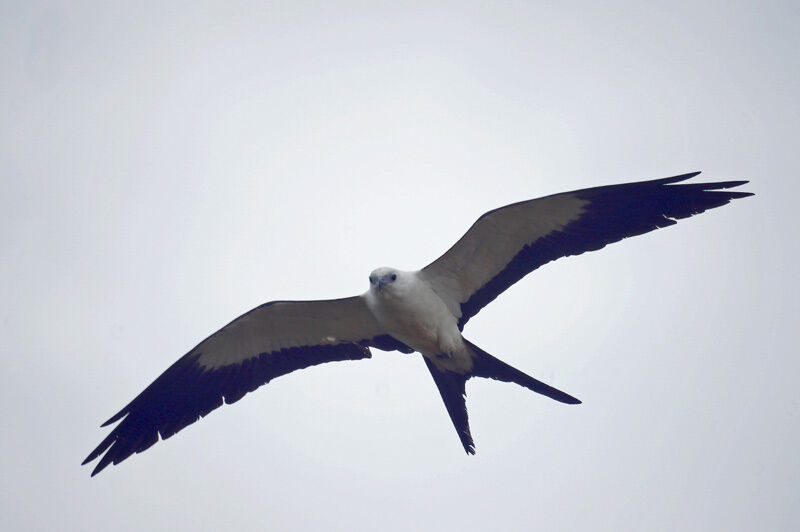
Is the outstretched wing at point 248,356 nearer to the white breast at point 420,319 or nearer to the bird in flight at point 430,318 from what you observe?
the bird in flight at point 430,318

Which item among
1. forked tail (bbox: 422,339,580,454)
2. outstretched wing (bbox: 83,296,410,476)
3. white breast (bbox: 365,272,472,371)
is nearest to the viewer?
forked tail (bbox: 422,339,580,454)

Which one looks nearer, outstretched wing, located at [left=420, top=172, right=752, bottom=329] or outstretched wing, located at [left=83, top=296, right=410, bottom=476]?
outstretched wing, located at [left=420, top=172, right=752, bottom=329]

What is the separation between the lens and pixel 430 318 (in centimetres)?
802

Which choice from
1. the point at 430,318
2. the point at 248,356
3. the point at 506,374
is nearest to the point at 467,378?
the point at 506,374

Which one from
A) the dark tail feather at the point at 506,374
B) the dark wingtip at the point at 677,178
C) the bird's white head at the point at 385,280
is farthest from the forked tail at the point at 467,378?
the dark wingtip at the point at 677,178

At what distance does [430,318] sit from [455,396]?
910mm

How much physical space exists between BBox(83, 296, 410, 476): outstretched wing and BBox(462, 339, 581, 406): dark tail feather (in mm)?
927

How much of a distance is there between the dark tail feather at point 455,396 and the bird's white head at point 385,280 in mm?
1056

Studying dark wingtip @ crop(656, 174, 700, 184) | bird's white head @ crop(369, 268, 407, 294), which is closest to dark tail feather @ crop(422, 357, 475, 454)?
bird's white head @ crop(369, 268, 407, 294)

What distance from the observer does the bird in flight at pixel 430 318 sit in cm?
770

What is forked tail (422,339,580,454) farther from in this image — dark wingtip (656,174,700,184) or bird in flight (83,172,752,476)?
dark wingtip (656,174,700,184)

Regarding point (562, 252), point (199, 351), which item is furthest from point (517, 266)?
point (199, 351)

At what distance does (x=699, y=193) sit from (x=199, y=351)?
546cm

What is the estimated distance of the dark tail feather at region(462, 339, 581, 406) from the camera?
24.5 ft
